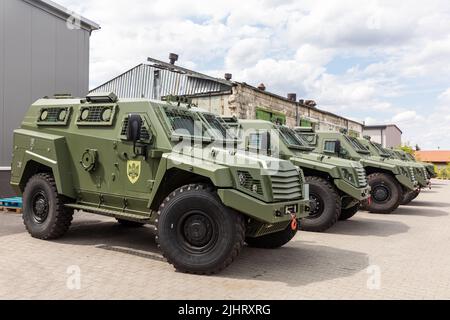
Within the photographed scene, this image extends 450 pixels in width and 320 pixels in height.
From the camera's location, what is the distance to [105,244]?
286 inches

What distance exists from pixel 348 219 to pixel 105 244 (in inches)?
243

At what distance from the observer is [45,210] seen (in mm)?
7387

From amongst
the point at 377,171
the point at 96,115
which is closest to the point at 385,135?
the point at 377,171

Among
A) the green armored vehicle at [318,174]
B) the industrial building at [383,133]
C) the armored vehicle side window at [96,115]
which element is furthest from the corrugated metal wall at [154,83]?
the industrial building at [383,133]

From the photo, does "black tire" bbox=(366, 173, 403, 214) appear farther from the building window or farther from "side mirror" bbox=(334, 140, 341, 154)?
the building window

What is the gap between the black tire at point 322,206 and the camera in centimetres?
879

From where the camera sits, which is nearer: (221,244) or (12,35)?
(221,244)

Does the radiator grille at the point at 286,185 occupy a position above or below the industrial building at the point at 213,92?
below

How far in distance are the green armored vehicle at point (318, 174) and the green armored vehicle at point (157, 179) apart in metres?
2.14

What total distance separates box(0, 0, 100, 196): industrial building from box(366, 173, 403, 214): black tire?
8532mm

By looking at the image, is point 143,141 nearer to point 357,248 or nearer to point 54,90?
point 357,248

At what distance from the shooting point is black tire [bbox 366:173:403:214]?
1196 centimetres

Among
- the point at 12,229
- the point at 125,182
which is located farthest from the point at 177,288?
the point at 12,229

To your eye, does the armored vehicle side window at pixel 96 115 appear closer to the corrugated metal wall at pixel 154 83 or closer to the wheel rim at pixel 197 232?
the wheel rim at pixel 197 232
